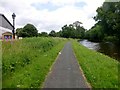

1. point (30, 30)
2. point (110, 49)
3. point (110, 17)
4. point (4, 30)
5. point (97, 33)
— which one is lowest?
point (110, 49)

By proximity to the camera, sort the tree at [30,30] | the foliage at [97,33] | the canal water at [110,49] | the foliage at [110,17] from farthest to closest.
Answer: the tree at [30,30], the foliage at [97,33], the foliage at [110,17], the canal water at [110,49]

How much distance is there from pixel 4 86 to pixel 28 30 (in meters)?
95.2

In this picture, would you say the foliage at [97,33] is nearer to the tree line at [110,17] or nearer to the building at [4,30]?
the tree line at [110,17]

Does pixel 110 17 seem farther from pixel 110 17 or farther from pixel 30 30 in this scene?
pixel 30 30

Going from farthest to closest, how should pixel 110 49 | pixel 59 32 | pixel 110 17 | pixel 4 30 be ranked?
pixel 59 32
pixel 110 17
pixel 4 30
pixel 110 49

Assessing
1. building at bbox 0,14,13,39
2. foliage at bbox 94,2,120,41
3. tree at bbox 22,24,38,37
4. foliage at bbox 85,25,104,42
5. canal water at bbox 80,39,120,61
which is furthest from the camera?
tree at bbox 22,24,38,37

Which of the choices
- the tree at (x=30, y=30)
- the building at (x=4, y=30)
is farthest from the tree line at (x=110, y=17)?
the tree at (x=30, y=30)

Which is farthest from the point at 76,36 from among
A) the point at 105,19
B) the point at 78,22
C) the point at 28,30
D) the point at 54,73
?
the point at 54,73

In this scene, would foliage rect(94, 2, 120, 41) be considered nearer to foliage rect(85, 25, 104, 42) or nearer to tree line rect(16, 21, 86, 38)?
foliage rect(85, 25, 104, 42)

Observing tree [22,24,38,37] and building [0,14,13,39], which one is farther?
tree [22,24,38,37]

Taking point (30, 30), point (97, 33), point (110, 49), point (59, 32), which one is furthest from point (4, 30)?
point (59, 32)

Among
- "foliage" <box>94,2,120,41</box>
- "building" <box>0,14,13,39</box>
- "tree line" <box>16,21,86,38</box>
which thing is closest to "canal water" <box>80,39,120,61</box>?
"foliage" <box>94,2,120,41</box>

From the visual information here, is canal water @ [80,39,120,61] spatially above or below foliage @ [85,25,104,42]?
below

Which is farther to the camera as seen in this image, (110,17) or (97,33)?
(97,33)
